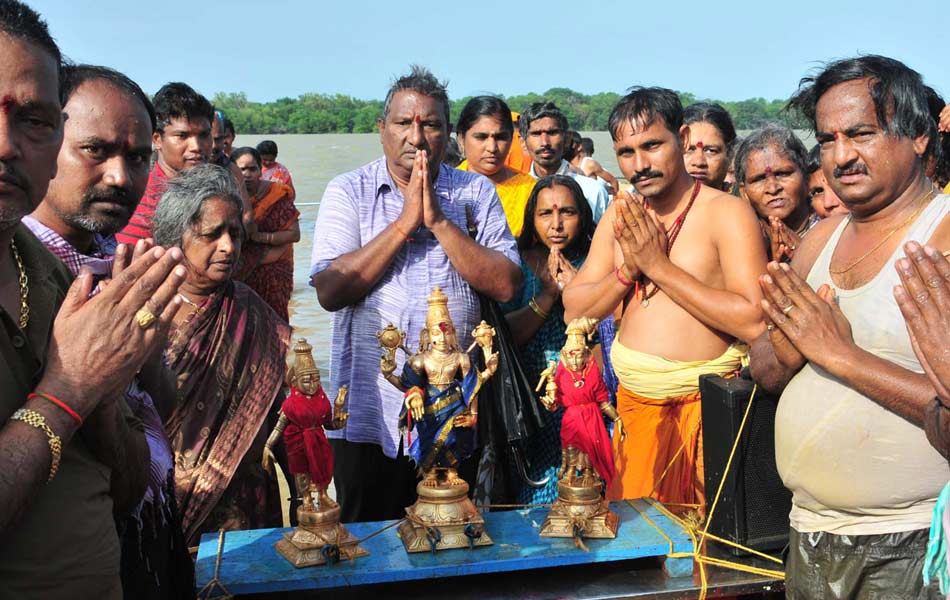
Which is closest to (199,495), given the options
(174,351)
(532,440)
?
(174,351)

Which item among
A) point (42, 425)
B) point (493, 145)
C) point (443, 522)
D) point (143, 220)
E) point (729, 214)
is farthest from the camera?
point (493, 145)

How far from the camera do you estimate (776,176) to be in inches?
162

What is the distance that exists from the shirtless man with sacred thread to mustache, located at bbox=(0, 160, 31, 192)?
2.10m

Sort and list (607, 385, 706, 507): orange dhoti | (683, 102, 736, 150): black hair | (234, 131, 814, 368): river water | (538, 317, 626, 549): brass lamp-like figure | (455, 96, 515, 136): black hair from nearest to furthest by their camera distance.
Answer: (538, 317, 626, 549): brass lamp-like figure < (607, 385, 706, 507): orange dhoti < (683, 102, 736, 150): black hair < (455, 96, 515, 136): black hair < (234, 131, 814, 368): river water

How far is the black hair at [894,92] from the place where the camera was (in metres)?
2.28

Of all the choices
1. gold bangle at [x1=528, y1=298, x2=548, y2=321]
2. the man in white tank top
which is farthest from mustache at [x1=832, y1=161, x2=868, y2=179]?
gold bangle at [x1=528, y1=298, x2=548, y2=321]

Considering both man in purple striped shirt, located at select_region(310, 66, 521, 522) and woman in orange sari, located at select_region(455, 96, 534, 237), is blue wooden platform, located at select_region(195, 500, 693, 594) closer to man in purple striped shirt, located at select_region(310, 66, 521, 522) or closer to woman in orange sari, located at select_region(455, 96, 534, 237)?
man in purple striped shirt, located at select_region(310, 66, 521, 522)

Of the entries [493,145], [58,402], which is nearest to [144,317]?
[58,402]

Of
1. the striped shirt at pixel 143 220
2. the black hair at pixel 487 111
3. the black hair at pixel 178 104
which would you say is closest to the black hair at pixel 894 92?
the striped shirt at pixel 143 220

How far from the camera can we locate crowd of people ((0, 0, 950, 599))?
5.17 feet

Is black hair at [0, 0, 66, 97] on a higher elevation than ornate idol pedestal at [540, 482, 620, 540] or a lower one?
higher

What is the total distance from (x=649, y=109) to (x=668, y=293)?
0.72 meters

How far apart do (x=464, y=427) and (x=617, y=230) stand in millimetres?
999

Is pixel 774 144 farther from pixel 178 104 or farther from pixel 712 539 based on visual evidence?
pixel 178 104
